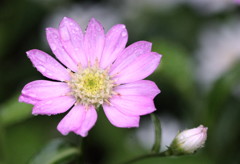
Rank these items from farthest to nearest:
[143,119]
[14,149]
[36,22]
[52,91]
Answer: [36,22] → [143,119] → [14,149] → [52,91]

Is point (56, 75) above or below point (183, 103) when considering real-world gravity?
above

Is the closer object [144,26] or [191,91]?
[191,91]

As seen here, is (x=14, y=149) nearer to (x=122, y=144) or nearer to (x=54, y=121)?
(x=54, y=121)

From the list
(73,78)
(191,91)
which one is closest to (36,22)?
(191,91)

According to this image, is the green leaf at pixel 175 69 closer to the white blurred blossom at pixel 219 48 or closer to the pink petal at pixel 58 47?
the white blurred blossom at pixel 219 48

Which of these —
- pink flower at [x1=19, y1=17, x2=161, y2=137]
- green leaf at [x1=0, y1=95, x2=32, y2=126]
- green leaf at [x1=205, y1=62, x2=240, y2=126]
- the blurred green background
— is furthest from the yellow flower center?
green leaf at [x1=205, y1=62, x2=240, y2=126]

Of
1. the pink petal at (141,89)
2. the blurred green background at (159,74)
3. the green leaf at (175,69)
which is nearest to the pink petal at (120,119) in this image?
the pink petal at (141,89)
